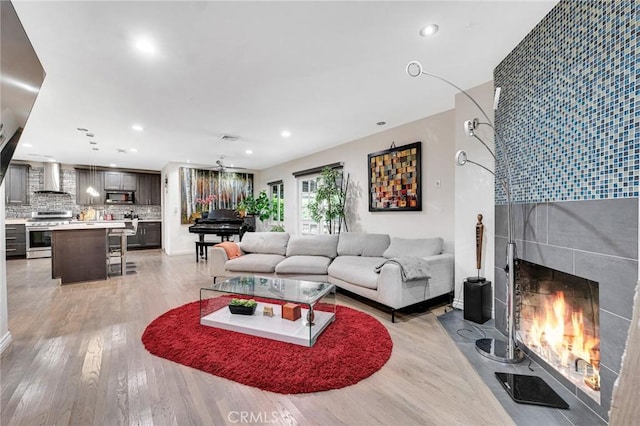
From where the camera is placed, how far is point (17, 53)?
5.09 ft

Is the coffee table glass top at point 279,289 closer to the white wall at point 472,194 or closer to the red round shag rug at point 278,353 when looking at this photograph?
the red round shag rug at point 278,353

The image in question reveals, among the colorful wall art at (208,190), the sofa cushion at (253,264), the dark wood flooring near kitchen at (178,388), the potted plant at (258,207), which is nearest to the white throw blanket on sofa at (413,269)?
the dark wood flooring near kitchen at (178,388)

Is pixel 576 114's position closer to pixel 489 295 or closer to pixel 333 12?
pixel 333 12

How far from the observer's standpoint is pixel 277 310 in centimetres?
284

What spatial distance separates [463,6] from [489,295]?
2.60 meters

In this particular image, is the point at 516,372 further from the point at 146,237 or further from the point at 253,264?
the point at 146,237

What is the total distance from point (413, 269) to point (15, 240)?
30.6 ft

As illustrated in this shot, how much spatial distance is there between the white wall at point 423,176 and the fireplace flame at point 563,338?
151 centimetres

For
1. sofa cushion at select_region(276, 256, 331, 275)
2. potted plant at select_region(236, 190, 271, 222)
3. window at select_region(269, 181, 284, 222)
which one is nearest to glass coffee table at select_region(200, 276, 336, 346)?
sofa cushion at select_region(276, 256, 331, 275)

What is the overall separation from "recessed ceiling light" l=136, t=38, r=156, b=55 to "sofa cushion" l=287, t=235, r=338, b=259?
120 inches

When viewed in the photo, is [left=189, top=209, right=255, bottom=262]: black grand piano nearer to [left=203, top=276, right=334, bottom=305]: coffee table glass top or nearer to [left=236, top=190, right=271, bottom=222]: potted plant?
[left=236, top=190, right=271, bottom=222]: potted plant

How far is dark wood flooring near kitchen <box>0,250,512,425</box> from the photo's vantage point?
5.04 ft

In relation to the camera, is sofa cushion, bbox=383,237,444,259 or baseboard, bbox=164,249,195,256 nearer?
sofa cushion, bbox=383,237,444,259

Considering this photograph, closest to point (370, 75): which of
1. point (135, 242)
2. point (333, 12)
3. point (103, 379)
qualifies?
point (333, 12)
